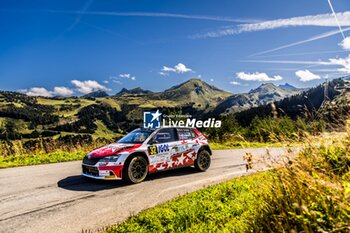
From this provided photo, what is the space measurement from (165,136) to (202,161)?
195cm

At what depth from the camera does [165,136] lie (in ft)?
33.8


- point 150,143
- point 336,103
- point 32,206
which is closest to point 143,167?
point 150,143

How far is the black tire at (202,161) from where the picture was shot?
11023 millimetres

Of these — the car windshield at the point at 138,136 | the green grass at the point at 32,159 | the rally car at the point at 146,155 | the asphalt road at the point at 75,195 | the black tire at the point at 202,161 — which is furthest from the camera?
the green grass at the point at 32,159

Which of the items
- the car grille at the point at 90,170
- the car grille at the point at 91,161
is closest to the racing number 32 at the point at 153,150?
the car grille at the point at 91,161

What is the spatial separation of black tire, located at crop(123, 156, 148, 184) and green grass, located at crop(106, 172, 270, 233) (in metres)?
2.47

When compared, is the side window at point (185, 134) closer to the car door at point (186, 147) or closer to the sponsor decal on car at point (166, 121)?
Answer: the car door at point (186, 147)

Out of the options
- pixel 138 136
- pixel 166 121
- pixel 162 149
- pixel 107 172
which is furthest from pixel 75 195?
pixel 166 121

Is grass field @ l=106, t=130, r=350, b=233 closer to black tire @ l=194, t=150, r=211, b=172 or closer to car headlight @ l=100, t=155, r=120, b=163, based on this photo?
car headlight @ l=100, t=155, r=120, b=163

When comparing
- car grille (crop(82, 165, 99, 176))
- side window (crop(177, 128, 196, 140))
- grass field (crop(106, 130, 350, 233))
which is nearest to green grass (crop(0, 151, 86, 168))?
car grille (crop(82, 165, 99, 176))

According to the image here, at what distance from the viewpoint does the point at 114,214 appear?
609 cm

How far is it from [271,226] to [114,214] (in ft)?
11.7

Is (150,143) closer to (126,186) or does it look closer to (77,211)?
(126,186)

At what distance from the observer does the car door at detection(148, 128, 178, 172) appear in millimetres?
9532
